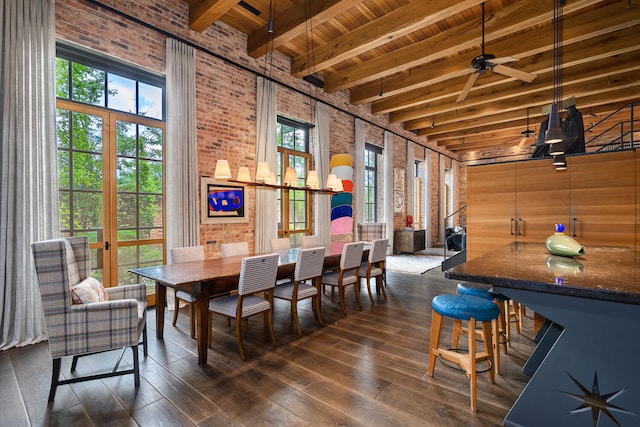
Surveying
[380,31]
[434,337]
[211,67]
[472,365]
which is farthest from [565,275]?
[211,67]

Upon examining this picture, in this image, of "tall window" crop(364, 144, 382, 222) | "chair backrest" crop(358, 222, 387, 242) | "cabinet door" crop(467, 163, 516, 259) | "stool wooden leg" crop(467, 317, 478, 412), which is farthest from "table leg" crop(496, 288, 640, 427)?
"tall window" crop(364, 144, 382, 222)

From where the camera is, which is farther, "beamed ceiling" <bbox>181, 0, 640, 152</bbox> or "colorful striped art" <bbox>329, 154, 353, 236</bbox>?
"colorful striped art" <bbox>329, 154, 353, 236</bbox>

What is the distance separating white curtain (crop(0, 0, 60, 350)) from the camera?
2826mm

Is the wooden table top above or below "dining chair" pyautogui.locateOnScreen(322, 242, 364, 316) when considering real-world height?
above

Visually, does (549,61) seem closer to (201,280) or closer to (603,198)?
(603,198)

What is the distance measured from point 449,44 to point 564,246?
11.8 feet

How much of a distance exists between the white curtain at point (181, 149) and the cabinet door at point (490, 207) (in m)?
3.86

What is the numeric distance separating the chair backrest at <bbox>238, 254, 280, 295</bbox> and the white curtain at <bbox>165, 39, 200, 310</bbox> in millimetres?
1837

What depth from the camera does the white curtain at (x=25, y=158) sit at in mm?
2826

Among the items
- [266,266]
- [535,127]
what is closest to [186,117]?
[266,266]

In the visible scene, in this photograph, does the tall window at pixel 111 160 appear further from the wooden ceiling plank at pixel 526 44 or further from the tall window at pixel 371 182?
the tall window at pixel 371 182

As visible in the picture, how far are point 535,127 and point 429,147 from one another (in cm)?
313

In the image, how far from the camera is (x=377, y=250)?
438 centimetres

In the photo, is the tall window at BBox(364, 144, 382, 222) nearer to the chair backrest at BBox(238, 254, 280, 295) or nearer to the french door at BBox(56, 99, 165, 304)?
the french door at BBox(56, 99, 165, 304)
